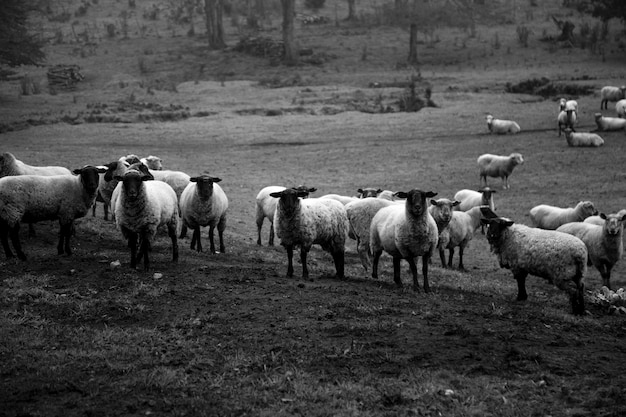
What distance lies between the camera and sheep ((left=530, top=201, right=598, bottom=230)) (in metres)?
20.4

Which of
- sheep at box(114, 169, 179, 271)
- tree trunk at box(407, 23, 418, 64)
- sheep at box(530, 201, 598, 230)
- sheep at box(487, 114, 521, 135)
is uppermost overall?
tree trunk at box(407, 23, 418, 64)

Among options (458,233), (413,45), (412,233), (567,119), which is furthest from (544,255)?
(413,45)

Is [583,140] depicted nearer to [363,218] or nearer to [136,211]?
[363,218]

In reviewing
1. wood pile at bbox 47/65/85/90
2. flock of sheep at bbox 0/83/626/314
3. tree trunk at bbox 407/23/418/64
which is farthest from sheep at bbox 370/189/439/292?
tree trunk at bbox 407/23/418/64

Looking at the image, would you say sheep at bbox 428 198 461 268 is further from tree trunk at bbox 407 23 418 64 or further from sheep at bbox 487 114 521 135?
tree trunk at bbox 407 23 418 64

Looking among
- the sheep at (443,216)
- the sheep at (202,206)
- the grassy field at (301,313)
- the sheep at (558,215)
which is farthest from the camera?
the sheep at (558,215)

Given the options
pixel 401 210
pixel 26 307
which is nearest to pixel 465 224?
pixel 401 210

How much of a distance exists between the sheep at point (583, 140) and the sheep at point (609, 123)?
2.49 m

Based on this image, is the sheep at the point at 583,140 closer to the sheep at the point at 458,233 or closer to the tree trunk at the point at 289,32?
the sheep at the point at 458,233

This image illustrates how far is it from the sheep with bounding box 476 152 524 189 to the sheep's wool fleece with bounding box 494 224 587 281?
1480cm

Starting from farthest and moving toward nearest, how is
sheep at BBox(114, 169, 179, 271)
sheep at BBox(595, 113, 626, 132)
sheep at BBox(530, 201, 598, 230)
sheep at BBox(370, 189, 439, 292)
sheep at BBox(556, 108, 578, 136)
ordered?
sheep at BBox(595, 113, 626, 132) < sheep at BBox(556, 108, 578, 136) < sheep at BBox(530, 201, 598, 230) < sheep at BBox(370, 189, 439, 292) < sheep at BBox(114, 169, 179, 271)

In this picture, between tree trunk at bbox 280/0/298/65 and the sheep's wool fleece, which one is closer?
the sheep's wool fleece

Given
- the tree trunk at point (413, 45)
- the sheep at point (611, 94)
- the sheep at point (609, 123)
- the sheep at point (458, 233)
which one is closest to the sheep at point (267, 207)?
the sheep at point (458, 233)

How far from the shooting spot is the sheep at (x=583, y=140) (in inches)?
1293
